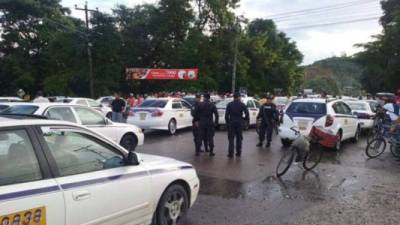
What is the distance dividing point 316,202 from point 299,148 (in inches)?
90.0

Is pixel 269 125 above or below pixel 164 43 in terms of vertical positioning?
below

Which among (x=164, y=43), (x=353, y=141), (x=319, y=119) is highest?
(x=164, y=43)

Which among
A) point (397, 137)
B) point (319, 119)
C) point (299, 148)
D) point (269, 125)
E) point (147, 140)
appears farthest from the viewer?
point (147, 140)

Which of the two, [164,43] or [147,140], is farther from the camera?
[164,43]

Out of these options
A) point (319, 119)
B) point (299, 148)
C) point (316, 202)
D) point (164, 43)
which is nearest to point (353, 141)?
point (319, 119)

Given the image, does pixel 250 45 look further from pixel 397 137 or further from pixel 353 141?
pixel 397 137

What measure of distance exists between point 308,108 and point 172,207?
28.2 feet

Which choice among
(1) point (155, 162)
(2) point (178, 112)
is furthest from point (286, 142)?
(1) point (155, 162)

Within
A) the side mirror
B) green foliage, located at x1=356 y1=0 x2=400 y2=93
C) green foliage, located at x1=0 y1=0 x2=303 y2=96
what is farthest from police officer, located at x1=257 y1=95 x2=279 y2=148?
green foliage, located at x1=356 y1=0 x2=400 y2=93

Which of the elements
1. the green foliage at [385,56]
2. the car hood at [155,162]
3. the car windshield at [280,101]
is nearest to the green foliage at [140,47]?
the green foliage at [385,56]

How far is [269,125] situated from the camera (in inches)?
529

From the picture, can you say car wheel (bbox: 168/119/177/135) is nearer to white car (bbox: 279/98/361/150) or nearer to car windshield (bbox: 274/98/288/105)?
white car (bbox: 279/98/361/150)

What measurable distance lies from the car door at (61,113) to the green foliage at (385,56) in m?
40.2

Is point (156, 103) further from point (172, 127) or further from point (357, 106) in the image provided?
point (357, 106)
